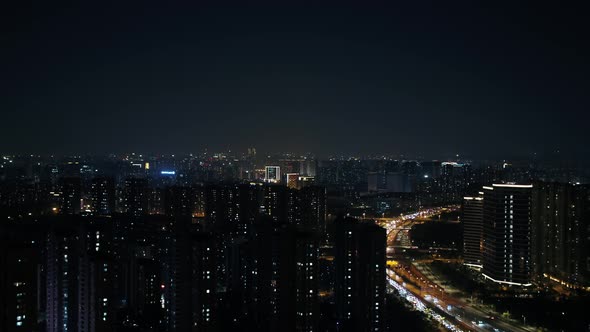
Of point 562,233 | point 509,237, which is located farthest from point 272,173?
point 562,233

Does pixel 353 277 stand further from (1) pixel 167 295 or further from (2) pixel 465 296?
(2) pixel 465 296

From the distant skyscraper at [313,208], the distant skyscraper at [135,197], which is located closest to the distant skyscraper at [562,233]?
the distant skyscraper at [313,208]

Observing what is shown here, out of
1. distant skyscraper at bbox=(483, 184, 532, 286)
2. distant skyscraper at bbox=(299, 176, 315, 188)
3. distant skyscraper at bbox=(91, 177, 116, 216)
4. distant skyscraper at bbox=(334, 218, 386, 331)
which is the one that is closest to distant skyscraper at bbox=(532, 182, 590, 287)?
distant skyscraper at bbox=(483, 184, 532, 286)

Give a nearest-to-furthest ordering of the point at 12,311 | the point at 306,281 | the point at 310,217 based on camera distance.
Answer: the point at 12,311, the point at 306,281, the point at 310,217

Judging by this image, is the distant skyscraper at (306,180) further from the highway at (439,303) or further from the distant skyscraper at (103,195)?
the highway at (439,303)

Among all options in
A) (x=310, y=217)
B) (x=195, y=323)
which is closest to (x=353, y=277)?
(x=195, y=323)

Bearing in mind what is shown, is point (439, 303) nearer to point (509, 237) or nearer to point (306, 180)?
point (509, 237)
